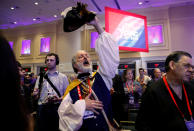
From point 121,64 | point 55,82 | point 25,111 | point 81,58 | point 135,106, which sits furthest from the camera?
point 121,64

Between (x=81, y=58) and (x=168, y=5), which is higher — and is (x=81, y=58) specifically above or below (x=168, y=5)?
below

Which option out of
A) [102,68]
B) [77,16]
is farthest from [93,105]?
[77,16]

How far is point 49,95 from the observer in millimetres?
2363

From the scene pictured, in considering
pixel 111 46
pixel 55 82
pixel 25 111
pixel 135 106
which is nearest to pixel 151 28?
pixel 135 106

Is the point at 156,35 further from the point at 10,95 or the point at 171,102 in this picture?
the point at 10,95

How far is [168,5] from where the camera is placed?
23.5ft

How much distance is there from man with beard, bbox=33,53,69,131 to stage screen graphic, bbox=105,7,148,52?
301 cm

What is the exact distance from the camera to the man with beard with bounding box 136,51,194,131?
1.37 m

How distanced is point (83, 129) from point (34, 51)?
30.2 ft

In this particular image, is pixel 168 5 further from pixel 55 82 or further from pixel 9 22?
pixel 9 22

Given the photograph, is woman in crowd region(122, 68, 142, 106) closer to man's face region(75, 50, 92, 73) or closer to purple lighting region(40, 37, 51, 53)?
man's face region(75, 50, 92, 73)

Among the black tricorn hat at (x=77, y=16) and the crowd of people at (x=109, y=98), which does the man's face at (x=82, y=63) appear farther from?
the black tricorn hat at (x=77, y=16)

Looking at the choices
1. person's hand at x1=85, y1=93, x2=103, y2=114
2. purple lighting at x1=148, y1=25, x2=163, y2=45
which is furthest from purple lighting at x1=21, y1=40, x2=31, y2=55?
person's hand at x1=85, y1=93, x2=103, y2=114

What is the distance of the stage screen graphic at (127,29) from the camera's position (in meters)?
5.30
